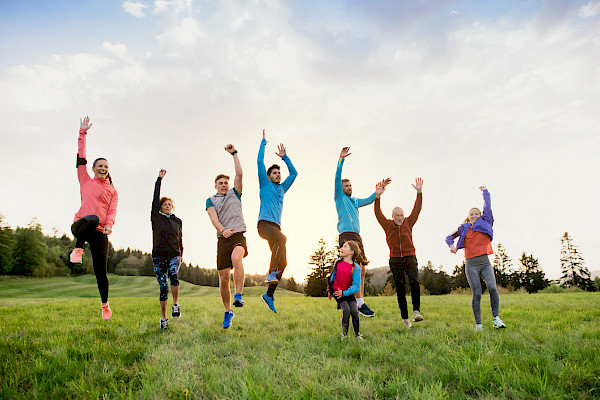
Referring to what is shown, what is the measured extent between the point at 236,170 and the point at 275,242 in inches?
68.5

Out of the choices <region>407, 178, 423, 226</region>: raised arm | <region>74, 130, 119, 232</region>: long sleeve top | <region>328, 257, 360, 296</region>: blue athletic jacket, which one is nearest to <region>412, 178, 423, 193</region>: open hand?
<region>407, 178, 423, 226</region>: raised arm

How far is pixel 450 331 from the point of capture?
6219 mm

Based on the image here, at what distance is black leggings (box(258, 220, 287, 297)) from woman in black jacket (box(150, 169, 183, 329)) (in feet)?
6.44

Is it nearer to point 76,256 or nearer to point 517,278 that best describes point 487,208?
point 76,256

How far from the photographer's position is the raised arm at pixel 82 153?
21.4ft

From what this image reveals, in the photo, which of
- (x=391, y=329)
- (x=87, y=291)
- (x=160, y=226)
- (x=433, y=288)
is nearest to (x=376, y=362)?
(x=391, y=329)

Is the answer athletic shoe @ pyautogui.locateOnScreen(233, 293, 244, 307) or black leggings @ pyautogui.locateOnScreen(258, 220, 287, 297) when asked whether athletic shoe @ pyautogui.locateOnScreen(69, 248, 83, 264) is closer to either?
athletic shoe @ pyautogui.locateOnScreen(233, 293, 244, 307)

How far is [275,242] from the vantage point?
22.0ft

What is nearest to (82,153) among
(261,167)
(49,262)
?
(261,167)

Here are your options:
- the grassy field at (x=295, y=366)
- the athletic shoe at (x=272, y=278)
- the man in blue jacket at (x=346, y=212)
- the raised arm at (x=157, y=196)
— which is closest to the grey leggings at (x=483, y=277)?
the grassy field at (x=295, y=366)

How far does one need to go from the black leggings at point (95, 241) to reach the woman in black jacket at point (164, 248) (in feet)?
3.09

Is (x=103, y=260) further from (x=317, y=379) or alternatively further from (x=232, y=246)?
(x=317, y=379)

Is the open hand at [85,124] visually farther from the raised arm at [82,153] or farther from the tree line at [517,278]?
the tree line at [517,278]

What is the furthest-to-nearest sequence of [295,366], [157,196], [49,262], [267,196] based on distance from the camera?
[49,262]
[157,196]
[267,196]
[295,366]
